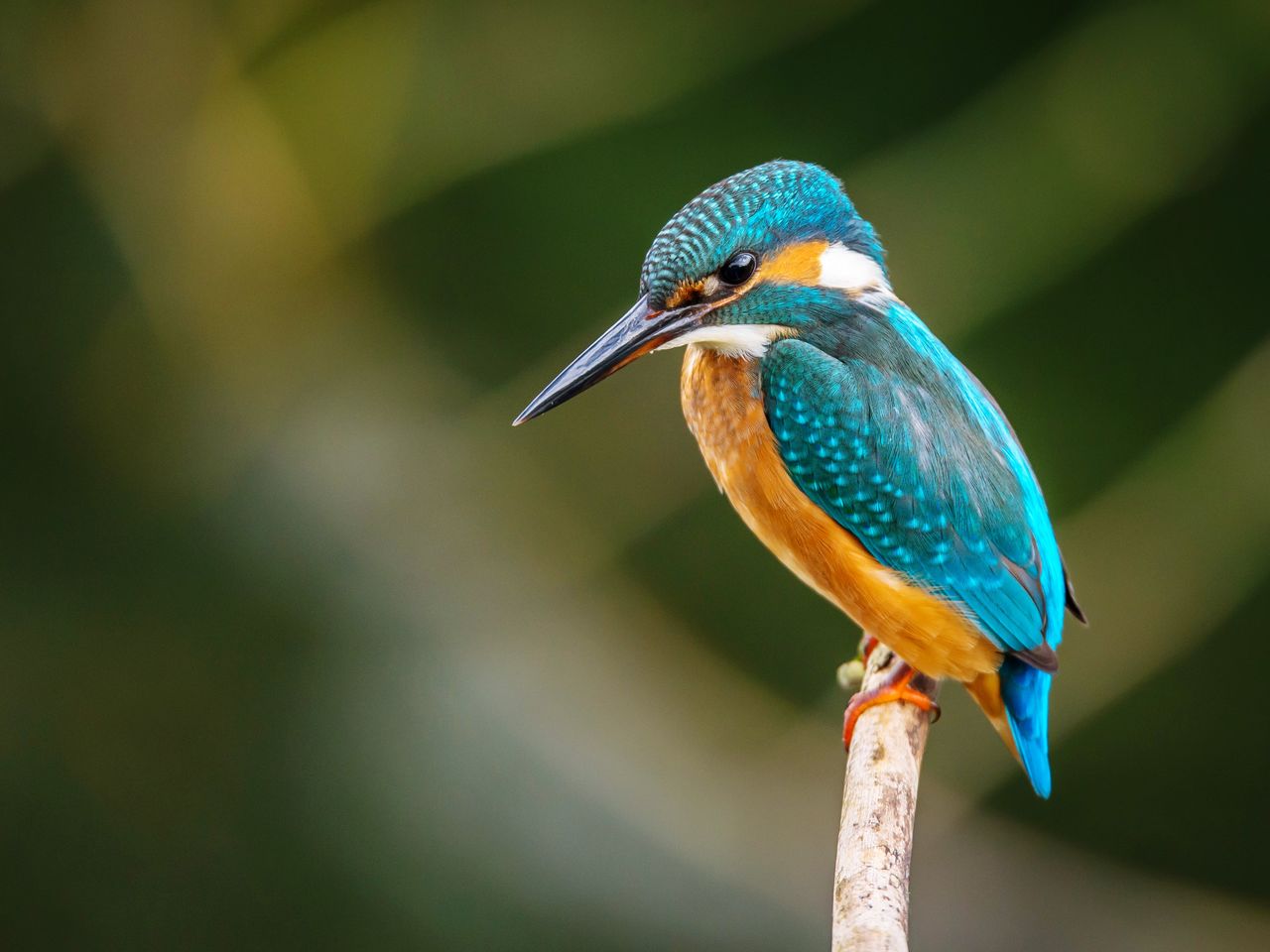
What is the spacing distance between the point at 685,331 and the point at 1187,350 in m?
1.03

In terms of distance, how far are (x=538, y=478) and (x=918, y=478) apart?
1.10m

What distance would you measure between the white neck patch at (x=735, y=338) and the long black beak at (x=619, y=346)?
0.02 meters

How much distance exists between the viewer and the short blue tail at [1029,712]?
1.74 metres

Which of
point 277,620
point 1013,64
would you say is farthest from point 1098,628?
point 277,620

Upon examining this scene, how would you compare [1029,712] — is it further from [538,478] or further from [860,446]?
[538,478]

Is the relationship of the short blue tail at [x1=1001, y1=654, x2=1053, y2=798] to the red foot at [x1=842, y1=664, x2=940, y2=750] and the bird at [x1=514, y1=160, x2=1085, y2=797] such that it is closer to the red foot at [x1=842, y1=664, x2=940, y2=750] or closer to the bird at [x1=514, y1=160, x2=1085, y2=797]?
the bird at [x1=514, y1=160, x2=1085, y2=797]

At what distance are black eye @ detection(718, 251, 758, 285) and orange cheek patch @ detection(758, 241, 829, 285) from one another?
0.02m

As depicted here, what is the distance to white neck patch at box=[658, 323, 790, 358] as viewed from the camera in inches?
61.1

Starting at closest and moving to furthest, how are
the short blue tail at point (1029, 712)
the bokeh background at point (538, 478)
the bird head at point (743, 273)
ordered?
the bird head at point (743, 273)
the short blue tail at point (1029, 712)
the bokeh background at point (538, 478)

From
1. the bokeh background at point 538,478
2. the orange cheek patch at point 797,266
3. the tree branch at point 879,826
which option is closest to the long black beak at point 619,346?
the orange cheek patch at point 797,266

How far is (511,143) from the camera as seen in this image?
2295mm

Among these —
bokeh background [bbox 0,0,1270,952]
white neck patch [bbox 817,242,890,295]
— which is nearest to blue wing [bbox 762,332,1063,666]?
white neck patch [bbox 817,242,890,295]

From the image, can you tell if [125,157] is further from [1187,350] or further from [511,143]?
[1187,350]

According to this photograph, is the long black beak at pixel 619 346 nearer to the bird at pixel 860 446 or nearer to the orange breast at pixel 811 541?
the bird at pixel 860 446
